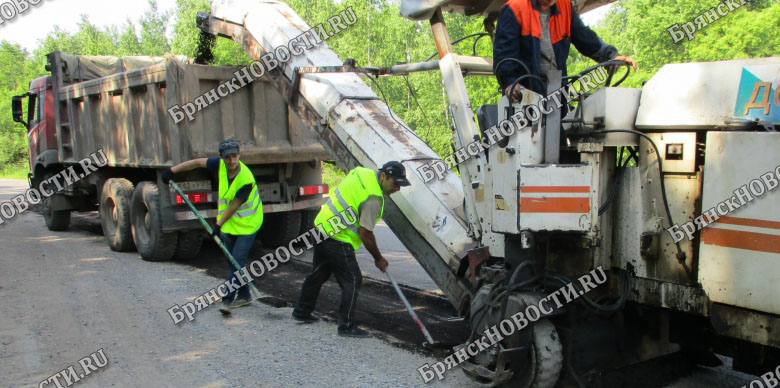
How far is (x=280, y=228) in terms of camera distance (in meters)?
8.71

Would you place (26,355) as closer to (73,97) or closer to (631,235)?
(631,235)

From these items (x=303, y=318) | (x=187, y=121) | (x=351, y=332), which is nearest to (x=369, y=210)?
(x=351, y=332)

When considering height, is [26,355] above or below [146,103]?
below

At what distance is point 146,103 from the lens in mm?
7816

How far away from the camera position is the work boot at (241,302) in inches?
224

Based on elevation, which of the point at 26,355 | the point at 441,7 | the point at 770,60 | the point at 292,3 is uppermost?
the point at 292,3

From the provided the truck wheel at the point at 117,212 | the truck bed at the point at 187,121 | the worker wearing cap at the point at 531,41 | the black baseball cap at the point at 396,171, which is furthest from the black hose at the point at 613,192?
the truck wheel at the point at 117,212

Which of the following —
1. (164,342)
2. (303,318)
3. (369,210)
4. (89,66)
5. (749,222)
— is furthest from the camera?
(89,66)

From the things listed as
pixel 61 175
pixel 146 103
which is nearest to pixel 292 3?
pixel 61 175

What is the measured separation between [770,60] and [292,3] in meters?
29.2

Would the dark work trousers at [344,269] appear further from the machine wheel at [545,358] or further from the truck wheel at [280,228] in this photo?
the truck wheel at [280,228]

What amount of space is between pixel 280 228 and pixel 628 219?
6.08m

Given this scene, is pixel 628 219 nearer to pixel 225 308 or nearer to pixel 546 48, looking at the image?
pixel 546 48

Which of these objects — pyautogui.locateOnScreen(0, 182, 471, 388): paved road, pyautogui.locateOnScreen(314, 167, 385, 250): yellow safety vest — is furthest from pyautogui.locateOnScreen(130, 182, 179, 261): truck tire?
pyautogui.locateOnScreen(314, 167, 385, 250): yellow safety vest
